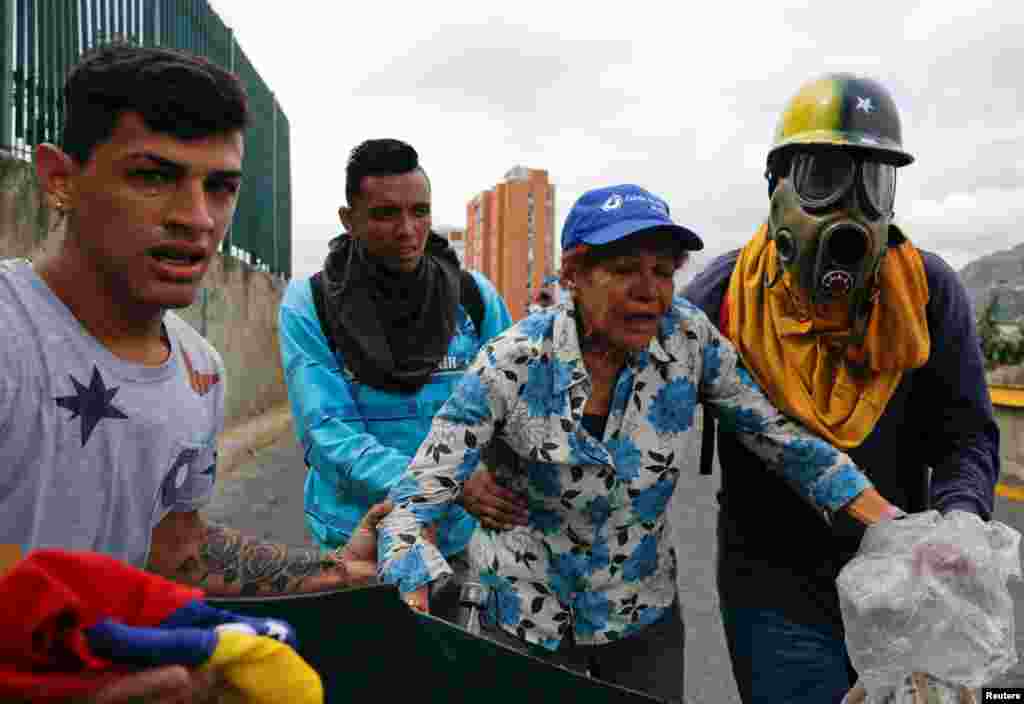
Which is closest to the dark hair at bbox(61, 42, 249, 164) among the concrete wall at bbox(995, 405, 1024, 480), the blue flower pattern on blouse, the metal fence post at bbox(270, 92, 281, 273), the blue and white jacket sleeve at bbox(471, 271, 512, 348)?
the blue flower pattern on blouse

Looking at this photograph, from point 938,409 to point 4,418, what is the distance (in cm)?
200

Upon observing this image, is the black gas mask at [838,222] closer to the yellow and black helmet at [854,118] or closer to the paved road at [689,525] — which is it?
the yellow and black helmet at [854,118]

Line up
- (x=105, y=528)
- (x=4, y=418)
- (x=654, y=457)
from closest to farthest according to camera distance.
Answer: (x=4, y=418) < (x=105, y=528) < (x=654, y=457)

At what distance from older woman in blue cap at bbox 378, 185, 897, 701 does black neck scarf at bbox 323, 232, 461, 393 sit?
0.67m

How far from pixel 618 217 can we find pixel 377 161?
3.45 feet

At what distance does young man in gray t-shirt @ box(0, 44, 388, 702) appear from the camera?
1.19 metres

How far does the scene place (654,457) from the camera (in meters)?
1.91

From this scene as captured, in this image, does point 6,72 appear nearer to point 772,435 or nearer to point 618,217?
point 618,217

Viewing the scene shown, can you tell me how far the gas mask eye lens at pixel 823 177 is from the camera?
6.32ft

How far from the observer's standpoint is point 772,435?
1.92 m

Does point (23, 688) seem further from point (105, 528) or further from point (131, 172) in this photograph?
point (131, 172)

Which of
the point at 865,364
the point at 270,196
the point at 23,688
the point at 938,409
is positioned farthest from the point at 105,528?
the point at 270,196

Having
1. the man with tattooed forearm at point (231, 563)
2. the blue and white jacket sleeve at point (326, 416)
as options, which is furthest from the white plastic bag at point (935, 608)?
the blue and white jacket sleeve at point (326, 416)

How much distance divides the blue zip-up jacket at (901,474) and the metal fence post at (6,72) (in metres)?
4.21
